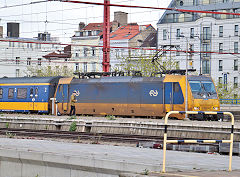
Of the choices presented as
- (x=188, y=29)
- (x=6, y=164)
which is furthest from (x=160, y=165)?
(x=188, y=29)

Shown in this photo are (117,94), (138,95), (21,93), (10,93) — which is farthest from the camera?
(10,93)

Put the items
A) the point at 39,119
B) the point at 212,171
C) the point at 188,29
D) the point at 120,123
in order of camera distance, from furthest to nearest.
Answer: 1. the point at 188,29
2. the point at 39,119
3. the point at 120,123
4. the point at 212,171

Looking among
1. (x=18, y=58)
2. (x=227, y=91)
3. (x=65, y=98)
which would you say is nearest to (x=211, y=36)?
(x=227, y=91)

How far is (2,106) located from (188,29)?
55711mm

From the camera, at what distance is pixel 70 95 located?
116 ft

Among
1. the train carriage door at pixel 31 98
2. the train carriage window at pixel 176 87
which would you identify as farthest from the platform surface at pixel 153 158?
the train carriage door at pixel 31 98

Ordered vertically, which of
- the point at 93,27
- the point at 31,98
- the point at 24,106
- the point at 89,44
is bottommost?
the point at 24,106

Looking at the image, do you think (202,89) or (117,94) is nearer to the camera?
(202,89)

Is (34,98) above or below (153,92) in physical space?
below

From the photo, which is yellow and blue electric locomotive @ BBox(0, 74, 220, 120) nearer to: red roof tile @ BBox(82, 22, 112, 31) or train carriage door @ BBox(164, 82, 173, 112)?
train carriage door @ BBox(164, 82, 173, 112)

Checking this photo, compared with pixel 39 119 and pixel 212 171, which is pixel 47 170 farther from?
pixel 39 119

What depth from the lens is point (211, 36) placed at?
290 feet

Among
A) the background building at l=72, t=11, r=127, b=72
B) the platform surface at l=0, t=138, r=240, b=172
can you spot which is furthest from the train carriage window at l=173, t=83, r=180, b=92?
the background building at l=72, t=11, r=127, b=72

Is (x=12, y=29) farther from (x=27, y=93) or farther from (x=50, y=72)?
(x=27, y=93)
